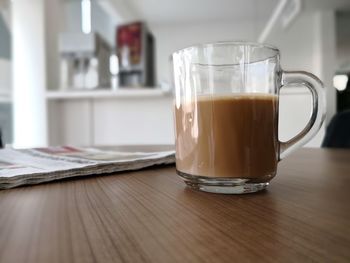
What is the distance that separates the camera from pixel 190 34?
18.4 feet

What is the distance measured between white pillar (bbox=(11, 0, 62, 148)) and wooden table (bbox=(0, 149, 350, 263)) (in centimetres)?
185

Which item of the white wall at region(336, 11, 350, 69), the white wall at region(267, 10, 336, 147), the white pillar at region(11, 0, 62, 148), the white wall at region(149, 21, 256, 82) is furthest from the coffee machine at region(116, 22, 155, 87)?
the white wall at region(149, 21, 256, 82)

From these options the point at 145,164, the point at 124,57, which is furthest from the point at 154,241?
the point at 124,57

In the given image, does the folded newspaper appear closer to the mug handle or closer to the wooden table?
the wooden table

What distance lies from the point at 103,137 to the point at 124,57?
561 millimetres

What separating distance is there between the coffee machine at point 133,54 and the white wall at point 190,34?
10.3 ft

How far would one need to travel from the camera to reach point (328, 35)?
13.1 feet

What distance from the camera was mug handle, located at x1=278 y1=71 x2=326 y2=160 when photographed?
0.42m

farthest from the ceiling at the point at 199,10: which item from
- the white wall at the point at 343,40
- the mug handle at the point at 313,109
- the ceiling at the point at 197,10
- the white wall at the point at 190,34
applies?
the mug handle at the point at 313,109

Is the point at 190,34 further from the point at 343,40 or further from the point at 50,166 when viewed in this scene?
the point at 50,166

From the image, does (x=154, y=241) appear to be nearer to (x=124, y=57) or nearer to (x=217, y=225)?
(x=217, y=225)

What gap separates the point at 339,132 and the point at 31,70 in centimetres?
181

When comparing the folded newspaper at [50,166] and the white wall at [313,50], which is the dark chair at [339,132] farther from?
the folded newspaper at [50,166]

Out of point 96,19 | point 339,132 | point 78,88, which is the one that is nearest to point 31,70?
point 78,88
